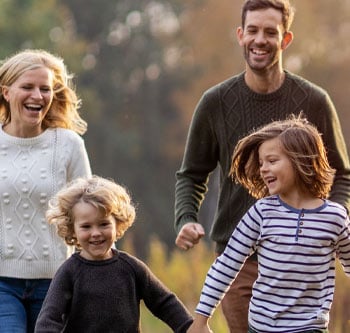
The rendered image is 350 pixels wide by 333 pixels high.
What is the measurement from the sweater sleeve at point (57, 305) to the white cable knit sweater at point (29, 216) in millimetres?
629

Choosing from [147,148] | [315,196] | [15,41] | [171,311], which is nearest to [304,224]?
[315,196]

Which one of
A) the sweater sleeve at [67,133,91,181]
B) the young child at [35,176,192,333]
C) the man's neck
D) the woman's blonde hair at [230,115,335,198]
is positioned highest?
the man's neck

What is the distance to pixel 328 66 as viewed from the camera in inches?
1358

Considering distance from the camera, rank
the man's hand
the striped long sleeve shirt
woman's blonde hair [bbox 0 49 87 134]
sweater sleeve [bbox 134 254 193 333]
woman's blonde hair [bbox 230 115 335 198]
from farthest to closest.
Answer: woman's blonde hair [bbox 0 49 87 134] → the man's hand → sweater sleeve [bbox 134 254 193 333] → woman's blonde hair [bbox 230 115 335 198] → the striped long sleeve shirt

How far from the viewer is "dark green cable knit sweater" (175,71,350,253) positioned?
6.62 metres

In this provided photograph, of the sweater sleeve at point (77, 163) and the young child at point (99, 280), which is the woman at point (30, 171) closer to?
the sweater sleeve at point (77, 163)

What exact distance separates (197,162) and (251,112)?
422mm

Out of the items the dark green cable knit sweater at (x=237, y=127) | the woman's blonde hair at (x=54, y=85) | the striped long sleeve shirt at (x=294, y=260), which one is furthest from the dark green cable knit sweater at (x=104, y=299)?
the woman's blonde hair at (x=54, y=85)

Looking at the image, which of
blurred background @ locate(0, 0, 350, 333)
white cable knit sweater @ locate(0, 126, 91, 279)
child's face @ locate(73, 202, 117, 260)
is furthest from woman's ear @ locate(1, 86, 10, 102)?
blurred background @ locate(0, 0, 350, 333)

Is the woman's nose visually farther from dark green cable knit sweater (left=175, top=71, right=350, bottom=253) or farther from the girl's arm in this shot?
the girl's arm

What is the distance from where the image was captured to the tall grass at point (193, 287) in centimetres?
939

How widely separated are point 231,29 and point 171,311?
96.6 feet

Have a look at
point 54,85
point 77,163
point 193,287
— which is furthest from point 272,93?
point 193,287

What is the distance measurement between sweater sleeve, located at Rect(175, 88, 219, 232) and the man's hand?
38cm
